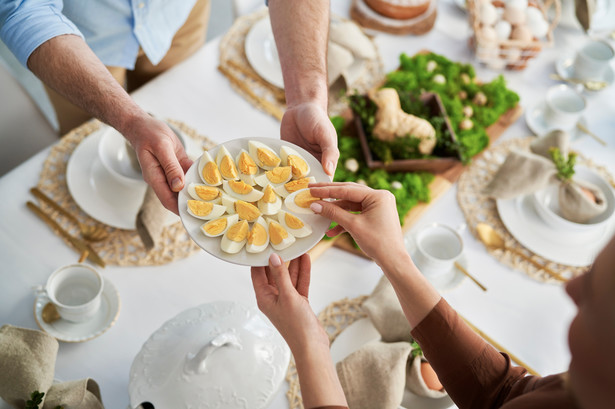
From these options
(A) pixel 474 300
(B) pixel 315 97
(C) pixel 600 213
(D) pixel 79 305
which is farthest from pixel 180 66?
(C) pixel 600 213

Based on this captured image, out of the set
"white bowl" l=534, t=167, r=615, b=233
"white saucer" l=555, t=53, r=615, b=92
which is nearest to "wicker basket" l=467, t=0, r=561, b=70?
"white saucer" l=555, t=53, r=615, b=92

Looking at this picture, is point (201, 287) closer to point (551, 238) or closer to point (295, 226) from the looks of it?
point (295, 226)

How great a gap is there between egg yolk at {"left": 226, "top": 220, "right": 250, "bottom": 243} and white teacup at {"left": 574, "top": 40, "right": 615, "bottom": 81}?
1.61 m

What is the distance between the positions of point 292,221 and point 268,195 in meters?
0.12

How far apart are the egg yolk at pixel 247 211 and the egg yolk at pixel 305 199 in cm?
12

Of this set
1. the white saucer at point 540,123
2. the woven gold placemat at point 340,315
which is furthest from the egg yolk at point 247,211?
the white saucer at point 540,123

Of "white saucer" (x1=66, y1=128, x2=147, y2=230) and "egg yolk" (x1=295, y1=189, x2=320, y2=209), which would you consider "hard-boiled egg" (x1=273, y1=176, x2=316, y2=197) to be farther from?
"white saucer" (x1=66, y1=128, x2=147, y2=230)

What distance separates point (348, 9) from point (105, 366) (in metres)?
1.72

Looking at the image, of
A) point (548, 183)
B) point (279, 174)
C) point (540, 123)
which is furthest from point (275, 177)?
point (540, 123)

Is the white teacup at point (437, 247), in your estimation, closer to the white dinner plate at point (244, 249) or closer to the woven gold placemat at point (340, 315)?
the woven gold placemat at point (340, 315)

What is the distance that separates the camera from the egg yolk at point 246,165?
125cm

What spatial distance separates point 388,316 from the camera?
4.15ft

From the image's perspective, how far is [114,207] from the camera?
1459mm

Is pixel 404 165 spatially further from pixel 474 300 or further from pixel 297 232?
pixel 297 232
